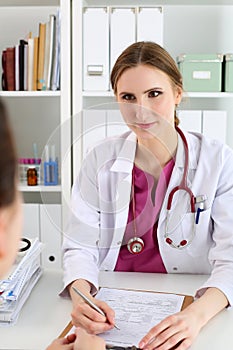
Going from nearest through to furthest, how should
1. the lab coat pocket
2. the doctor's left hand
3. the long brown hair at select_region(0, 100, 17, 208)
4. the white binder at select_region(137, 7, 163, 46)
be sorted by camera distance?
the long brown hair at select_region(0, 100, 17, 208)
the doctor's left hand
the lab coat pocket
the white binder at select_region(137, 7, 163, 46)

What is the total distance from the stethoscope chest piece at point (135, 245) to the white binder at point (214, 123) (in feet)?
2.98

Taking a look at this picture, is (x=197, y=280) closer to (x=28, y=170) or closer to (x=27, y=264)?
(x=27, y=264)

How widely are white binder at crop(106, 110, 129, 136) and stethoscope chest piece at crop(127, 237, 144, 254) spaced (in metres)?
0.26

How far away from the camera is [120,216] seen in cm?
118

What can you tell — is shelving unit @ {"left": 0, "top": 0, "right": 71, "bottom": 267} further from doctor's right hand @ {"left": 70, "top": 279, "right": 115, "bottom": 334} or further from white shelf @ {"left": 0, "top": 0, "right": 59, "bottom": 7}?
doctor's right hand @ {"left": 70, "top": 279, "right": 115, "bottom": 334}

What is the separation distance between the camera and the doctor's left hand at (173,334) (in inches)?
35.5

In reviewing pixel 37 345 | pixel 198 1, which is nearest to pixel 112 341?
pixel 37 345

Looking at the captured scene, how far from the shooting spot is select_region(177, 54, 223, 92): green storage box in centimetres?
203

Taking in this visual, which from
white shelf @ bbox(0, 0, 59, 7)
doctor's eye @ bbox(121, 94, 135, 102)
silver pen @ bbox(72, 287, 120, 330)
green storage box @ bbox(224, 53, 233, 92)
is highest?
white shelf @ bbox(0, 0, 59, 7)

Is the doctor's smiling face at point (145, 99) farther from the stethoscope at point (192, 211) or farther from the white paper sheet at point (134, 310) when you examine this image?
the white paper sheet at point (134, 310)

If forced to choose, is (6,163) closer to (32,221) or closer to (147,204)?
(147,204)

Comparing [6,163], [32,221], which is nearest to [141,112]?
[6,163]

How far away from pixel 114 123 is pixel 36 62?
1092mm

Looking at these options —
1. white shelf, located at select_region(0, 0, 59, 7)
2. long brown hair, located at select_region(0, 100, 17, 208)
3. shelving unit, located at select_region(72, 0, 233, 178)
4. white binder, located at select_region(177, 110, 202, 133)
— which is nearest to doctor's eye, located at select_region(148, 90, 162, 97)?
long brown hair, located at select_region(0, 100, 17, 208)
